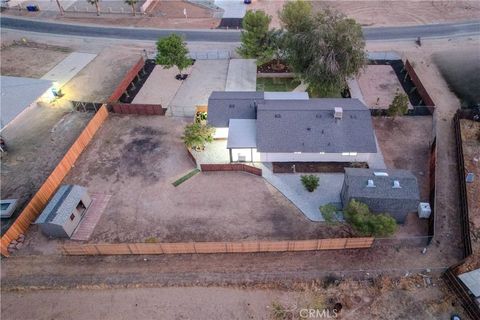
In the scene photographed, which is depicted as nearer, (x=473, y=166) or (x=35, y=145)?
(x=473, y=166)

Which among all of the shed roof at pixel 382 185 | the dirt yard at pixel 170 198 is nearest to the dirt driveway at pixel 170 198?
the dirt yard at pixel 170 198

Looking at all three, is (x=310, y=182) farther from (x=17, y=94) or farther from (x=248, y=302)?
(x=17, y=94)

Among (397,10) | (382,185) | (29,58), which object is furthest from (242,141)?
(397,10)

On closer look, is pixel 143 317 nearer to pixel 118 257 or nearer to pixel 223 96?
pixel 118 257

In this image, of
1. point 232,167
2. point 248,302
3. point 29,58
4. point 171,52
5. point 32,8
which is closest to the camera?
point 248,302

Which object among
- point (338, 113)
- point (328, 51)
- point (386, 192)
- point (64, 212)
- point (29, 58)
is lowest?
point (64, 212)

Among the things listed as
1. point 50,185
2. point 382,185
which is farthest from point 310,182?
point 50,185

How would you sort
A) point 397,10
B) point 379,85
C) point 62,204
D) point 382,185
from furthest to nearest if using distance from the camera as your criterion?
1. point 397,10
2. point 379,85
3. point 62,204
4. point 382,185

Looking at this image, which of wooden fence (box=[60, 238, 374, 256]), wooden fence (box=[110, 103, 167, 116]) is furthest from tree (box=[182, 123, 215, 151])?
wooden fence (box=[60, 238, 374, 256])

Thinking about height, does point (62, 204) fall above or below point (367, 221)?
below
